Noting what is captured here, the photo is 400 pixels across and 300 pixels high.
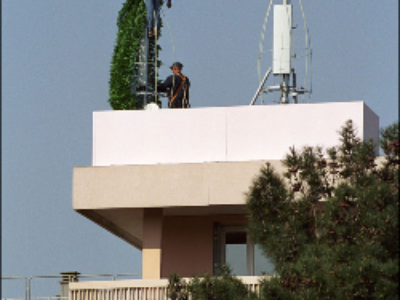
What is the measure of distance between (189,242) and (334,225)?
664cm

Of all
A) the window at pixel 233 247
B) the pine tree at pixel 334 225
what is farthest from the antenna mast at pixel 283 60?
the pine tree at pixel 334 225

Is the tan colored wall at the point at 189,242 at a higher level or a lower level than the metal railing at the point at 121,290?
higher

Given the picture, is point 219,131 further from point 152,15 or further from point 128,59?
point 152,15

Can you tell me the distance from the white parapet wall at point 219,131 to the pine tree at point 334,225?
11.5 feet

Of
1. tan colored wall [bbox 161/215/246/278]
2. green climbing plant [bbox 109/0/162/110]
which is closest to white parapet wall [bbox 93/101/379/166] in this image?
green climbing plant [bbox 109/0/162/110]

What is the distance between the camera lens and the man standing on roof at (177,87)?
23.0 meters

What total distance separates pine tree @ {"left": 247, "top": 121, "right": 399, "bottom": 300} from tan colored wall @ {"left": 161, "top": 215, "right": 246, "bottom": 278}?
5.08m

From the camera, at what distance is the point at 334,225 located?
16406 mm

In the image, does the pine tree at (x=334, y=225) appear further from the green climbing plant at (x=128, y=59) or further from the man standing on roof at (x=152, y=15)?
the man standing on roof at (x=152, y=15)

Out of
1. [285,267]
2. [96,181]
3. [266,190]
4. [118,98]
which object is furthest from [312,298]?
[118,98]

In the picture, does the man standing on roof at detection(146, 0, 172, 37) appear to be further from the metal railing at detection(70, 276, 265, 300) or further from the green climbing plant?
the metal railing at detection(70, 276, 265, 300)

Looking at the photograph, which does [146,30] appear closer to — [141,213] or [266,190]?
[141,213]

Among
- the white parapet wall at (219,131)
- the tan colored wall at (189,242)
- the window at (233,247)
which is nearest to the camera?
the white parapet wall at (219,131)

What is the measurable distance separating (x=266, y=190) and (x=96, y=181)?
4.92 m
